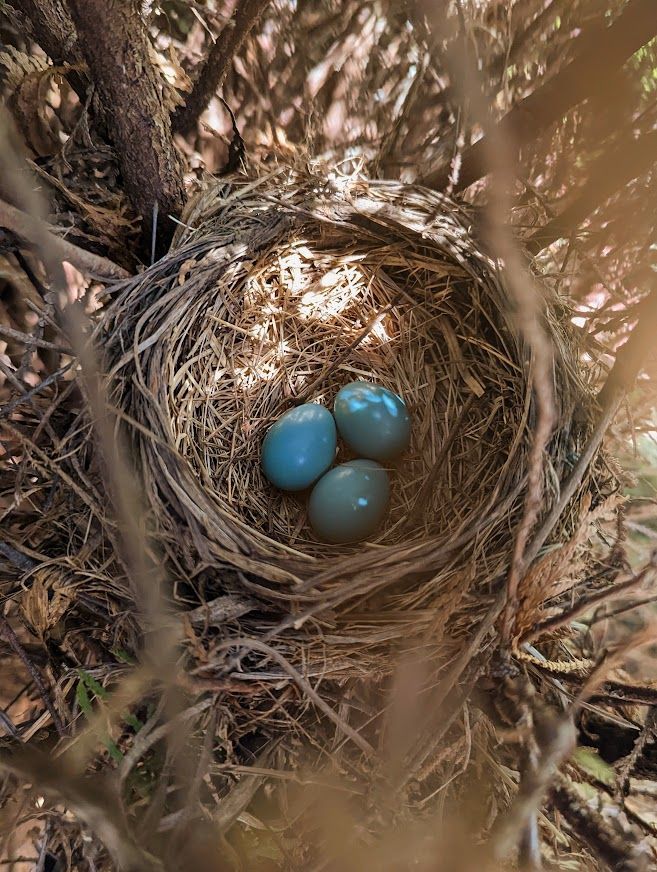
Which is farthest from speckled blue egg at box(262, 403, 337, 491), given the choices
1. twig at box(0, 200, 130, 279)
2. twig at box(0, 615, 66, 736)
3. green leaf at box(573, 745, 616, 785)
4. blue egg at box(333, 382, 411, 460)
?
green leaf at box(573, 745, 616, 785)

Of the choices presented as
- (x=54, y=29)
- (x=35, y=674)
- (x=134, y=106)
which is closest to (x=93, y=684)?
(x=35, y=674)

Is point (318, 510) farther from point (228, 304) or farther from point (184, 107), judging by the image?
point (184, 107)

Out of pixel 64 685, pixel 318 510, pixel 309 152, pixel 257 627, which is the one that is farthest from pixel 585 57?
pixel 64 685

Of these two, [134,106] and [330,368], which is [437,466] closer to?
[330,368]

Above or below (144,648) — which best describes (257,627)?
above

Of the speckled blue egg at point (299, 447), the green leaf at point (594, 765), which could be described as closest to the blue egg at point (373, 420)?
the speckled blue egg at point (299, 447)

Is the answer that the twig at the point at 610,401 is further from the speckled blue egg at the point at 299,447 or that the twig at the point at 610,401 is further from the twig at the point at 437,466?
the speckled blue egg at the point at 299,447
